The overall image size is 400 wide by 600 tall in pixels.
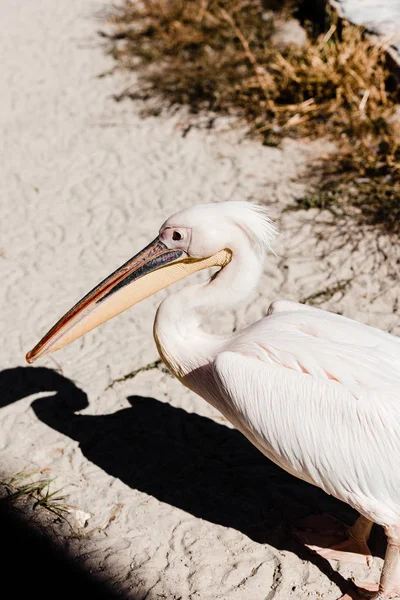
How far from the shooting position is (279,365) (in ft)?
9.53

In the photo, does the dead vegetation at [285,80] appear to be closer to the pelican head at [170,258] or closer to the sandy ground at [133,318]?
the sandy ground at [133,318]

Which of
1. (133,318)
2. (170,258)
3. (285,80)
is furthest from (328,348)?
(285,80)

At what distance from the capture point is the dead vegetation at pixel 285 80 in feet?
18.8

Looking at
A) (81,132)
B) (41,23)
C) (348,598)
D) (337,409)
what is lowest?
(348,598)

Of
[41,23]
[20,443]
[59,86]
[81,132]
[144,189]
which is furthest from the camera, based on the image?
[41,23]

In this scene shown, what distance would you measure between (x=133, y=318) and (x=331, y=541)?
211 centimetres

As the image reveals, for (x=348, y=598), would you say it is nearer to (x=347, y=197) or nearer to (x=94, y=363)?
(x=94, y=363)

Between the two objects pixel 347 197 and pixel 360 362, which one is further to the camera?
pixel 347 197

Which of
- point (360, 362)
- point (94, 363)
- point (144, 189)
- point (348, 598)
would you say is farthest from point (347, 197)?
point (348, 598)

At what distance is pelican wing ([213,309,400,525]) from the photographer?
8.94 ft

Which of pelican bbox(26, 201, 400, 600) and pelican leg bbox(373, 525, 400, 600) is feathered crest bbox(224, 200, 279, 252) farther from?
pelican leg bbox(373, 525, 400, 600)

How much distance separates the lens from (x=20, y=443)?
390 cm

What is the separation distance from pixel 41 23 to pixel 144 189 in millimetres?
3490

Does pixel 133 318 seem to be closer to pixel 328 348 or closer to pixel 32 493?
pixel 32 493
